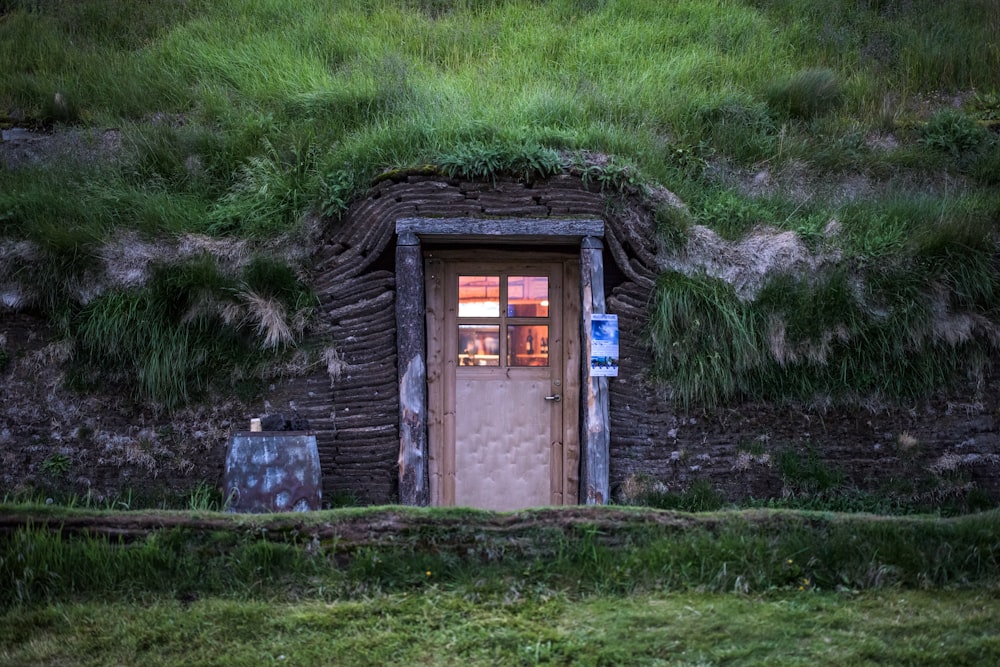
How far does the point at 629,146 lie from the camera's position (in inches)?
323

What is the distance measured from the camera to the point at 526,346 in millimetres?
7793

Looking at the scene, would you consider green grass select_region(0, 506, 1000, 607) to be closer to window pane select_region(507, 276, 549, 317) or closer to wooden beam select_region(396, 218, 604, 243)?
wooden beam select_region(396, 218, 604, 243)

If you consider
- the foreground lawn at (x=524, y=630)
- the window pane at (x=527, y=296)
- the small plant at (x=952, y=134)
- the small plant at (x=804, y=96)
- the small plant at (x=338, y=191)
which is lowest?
the foreground lawn at (x=524, y=630)

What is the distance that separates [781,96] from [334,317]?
579 centimetres

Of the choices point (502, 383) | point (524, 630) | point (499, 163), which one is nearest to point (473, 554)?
point (524, 630)

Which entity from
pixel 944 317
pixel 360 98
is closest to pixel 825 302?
pixel 944 317

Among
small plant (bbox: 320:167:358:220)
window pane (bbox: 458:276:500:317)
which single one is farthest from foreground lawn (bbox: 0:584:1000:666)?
small plant (bbox: 320:167:358:220)

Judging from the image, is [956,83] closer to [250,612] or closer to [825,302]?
[825,302]

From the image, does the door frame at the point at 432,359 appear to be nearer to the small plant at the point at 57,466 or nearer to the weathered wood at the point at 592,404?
the weathered wood at the point at 592,404

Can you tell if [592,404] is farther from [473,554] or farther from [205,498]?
[205,498]

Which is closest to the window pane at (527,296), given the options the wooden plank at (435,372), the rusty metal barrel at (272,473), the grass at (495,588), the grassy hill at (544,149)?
the wooden plank at (435,372)

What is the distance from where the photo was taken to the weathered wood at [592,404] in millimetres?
7086

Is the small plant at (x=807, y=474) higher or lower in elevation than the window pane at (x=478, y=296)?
lower

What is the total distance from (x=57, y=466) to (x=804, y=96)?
27.8 feet
